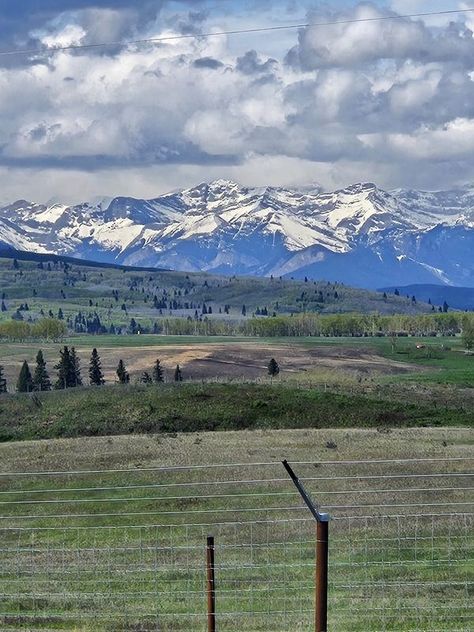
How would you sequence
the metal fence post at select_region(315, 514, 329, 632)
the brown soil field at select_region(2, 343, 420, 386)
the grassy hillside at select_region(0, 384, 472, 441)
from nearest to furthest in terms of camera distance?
the metal fence post at select_region(315, 514, 329, 632), the grassy hillside at select_region(0, 384, 472, 441), the brown soil field at select_region(2, 343, 420, 386)

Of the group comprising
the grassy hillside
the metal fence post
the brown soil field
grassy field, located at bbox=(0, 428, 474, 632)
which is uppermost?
the metal fence post

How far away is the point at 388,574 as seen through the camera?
26.7 meters

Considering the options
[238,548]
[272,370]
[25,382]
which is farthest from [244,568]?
[272,370]

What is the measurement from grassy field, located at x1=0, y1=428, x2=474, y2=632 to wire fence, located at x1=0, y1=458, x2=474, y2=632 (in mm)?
61

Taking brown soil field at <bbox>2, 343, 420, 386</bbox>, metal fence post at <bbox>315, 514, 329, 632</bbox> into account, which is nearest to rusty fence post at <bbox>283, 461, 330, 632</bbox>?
metal fence post at <bbox>315, 514, 329, 632</bbox>

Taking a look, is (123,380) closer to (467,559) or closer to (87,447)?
(87,447)

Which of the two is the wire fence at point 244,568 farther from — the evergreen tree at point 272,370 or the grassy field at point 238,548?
the evergreen tree at point 272,370

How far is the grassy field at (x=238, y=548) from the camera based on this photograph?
894 inches

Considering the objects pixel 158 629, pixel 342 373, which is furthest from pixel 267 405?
pixel 342 373

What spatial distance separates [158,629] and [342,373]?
14233cm

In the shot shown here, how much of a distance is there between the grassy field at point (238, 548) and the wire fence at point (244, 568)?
6 cm

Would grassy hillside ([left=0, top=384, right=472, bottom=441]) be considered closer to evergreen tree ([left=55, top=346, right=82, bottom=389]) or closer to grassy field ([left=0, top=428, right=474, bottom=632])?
grassy field ([left=0, top=428, right=474, bottom=632])

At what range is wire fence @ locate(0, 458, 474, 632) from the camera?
2248cm

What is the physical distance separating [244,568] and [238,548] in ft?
18.1
